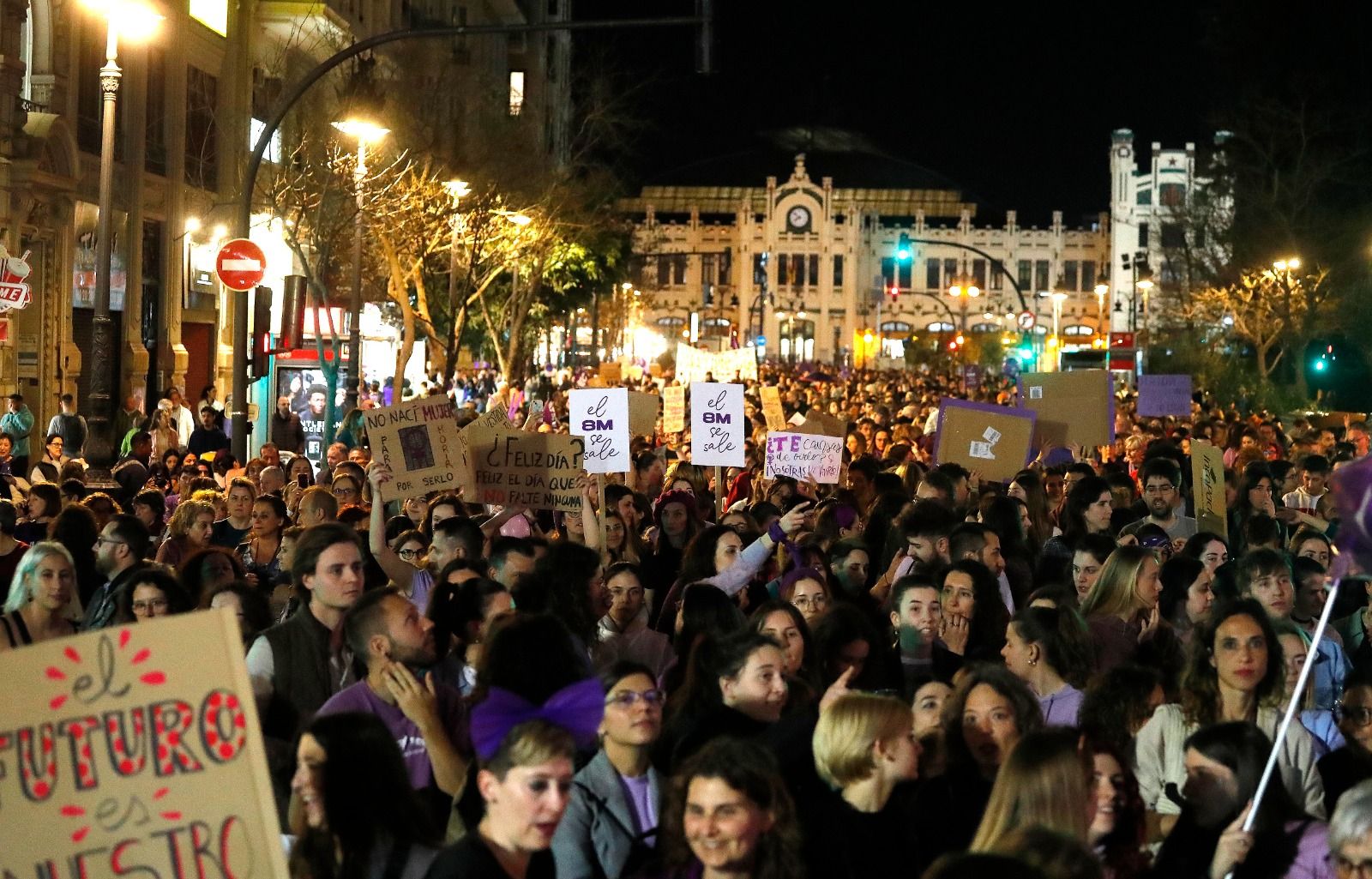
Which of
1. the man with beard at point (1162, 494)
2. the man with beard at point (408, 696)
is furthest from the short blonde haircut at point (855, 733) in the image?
the man with beard at point (1162, 494)

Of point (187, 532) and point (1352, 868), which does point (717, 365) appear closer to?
point (187, 532)

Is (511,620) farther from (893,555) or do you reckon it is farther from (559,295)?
(559,295)

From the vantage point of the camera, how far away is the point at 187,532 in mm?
11203

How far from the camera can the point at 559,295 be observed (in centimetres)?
5359

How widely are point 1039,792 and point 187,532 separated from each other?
7.18 metres

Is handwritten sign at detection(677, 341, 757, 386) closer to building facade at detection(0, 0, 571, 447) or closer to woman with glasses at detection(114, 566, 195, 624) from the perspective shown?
building facade at detection(0, 0, 571, 447)

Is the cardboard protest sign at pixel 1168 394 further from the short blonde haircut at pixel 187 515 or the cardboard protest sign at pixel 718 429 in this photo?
the short blonde haircut at pixel 187 515

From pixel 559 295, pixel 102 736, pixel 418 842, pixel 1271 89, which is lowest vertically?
pixel 418 842

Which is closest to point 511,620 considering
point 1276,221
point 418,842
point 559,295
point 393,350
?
point 418,842

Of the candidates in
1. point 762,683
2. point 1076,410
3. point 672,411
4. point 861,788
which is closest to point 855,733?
point 861,788

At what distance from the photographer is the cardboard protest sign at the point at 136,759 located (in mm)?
4051

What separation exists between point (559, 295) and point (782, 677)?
47.5 meters

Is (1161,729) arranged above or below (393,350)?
below

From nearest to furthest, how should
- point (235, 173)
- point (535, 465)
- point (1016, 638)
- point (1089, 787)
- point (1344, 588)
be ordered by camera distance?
1. point (1089, 787)
2. point (1016, 638)
3. point (1344, 588)
4. point (535, 465)
5. point (235, 173)
